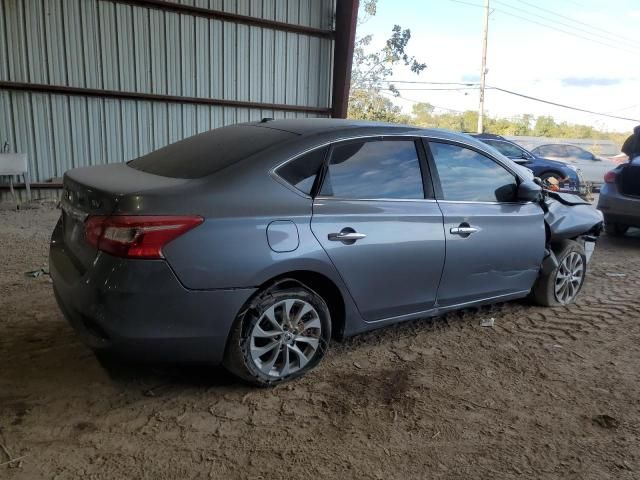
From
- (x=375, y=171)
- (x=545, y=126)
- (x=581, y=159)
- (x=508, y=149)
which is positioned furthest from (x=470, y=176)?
(x=545, y=126)

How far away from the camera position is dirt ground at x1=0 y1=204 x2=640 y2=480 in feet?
7.93

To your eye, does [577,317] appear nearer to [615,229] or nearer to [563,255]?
[563,255]

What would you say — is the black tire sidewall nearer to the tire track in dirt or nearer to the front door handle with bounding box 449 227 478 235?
the tire track in dirt

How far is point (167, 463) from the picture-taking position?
2.38 m

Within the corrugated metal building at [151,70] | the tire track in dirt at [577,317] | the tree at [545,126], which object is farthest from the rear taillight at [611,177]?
the tree at [545,126]

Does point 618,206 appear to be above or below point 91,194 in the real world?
below

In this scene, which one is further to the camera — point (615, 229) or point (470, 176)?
point (615, 229)

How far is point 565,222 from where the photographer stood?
4.57 metres

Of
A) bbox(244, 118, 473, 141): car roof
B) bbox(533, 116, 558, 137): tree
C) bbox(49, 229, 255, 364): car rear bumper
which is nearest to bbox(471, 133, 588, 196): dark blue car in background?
bbox(244, 118, 473, 141): car roof

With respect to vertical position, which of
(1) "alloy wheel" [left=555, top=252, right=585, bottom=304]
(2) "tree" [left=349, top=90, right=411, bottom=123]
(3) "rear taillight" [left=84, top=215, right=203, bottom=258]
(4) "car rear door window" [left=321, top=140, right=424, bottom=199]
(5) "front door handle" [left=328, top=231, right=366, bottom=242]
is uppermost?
(2) "tree" [left=349, top=90, right=411, bottom=123]

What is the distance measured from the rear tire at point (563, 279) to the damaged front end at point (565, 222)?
6 cm

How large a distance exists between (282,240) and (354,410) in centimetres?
101

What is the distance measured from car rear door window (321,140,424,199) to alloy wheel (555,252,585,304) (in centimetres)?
190

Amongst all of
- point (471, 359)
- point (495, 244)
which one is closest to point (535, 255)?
point (495, 244)
